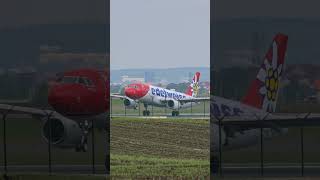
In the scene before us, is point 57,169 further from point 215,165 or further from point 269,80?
point 269,80

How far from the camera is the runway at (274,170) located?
502 cm

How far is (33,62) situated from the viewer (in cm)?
512

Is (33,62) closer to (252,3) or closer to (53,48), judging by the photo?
(53,48)

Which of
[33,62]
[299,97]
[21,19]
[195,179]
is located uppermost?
[21,19]

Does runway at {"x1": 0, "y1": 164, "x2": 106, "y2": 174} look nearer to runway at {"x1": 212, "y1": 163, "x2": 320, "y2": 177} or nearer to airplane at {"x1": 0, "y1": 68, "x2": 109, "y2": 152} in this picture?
airplane at {"x1": 0, "y1": 68, "x2": 109, "y2": 152}

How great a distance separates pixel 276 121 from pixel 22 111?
2269mm

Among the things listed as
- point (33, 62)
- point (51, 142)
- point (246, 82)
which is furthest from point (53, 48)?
point (246, 82)

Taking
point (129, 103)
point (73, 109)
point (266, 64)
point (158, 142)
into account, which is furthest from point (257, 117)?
point (158, 142)

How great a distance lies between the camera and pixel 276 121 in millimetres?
5008

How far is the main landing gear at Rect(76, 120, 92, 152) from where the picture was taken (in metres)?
5.12

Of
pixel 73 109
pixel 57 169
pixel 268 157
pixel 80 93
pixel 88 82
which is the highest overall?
pixel 88 82

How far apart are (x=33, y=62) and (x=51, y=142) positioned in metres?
0.74

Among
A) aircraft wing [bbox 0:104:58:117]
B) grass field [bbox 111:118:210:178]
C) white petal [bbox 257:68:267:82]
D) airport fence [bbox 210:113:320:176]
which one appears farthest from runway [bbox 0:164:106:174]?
grass field [bbox 111:118:210:178]

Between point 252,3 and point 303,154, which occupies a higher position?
point 252,3
